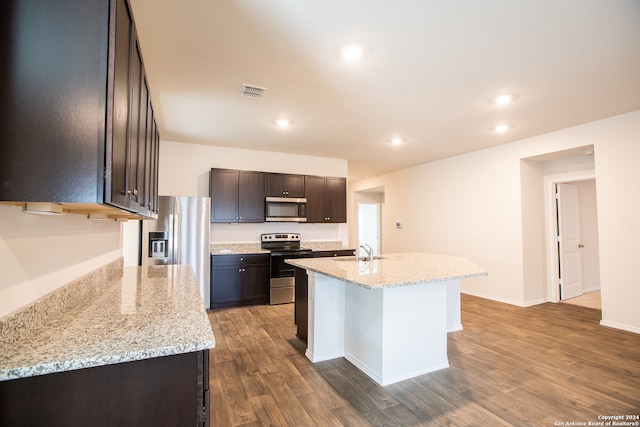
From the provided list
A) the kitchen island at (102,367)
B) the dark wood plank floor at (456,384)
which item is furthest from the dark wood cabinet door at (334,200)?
the kitchen island at (102,367)

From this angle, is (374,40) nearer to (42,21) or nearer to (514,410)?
(42,21)

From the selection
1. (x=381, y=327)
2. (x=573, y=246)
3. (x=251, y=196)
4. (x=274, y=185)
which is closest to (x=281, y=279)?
(x=251, y=196)

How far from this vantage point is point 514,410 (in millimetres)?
2102

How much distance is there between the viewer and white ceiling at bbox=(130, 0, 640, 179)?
1939mm

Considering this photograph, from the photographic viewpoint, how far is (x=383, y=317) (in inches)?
96.4

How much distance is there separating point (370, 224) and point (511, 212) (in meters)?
5.00

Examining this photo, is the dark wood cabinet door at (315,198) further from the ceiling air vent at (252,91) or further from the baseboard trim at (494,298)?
the baseboard trim at (494,298)

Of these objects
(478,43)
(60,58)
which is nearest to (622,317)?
(478,43)

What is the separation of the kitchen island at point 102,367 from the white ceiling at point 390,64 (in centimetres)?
178

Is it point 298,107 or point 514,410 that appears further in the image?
point 298,107

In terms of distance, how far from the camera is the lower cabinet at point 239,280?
15.1ft

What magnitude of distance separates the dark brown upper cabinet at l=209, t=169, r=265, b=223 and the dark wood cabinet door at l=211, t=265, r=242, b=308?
0.77m

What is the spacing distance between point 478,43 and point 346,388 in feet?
8.93

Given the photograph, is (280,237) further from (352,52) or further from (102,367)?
(102,367)
